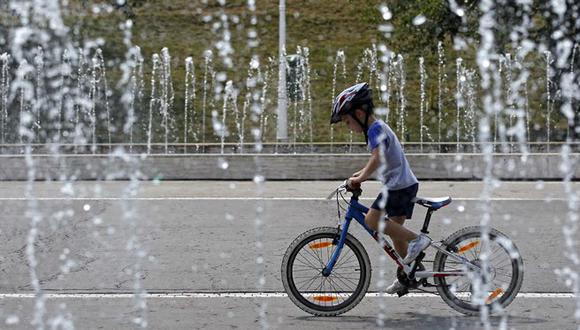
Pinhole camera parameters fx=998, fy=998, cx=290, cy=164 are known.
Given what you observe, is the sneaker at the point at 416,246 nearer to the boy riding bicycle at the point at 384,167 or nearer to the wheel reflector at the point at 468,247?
the boy riding bicycle at the point at 384,167

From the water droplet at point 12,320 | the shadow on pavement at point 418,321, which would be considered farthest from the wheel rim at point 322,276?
the water droplet at point 12,320

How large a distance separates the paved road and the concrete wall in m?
0.49

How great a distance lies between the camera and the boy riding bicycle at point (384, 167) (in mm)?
5922

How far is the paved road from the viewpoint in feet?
20.4

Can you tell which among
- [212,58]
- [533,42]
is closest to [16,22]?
[212,58]

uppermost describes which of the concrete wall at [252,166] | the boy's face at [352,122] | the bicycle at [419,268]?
the boy's face at [352,122]

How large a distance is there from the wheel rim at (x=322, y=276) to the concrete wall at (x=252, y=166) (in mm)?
9540

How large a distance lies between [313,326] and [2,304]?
215 cm

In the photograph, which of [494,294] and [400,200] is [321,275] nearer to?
[400,200]

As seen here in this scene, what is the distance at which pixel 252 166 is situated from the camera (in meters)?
15.9

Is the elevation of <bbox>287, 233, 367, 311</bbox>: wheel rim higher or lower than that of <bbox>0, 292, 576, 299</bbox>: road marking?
higher

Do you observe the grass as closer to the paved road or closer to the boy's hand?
the paved road

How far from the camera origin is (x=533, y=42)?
27641mm

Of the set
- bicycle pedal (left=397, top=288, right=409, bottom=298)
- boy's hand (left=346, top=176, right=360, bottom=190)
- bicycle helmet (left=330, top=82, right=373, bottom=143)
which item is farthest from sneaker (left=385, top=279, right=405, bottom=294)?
bicycle helmet (left=330, top=82, right=373, bottom=143)
